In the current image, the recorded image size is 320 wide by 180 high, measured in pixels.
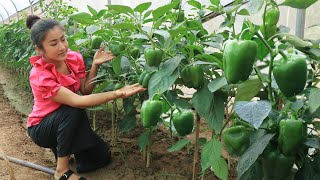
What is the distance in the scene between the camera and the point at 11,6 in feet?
40.4

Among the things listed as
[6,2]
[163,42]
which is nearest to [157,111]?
[163,42]

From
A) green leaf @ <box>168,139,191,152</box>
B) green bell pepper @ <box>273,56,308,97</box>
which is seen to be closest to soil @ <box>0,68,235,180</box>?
green leaf @ <box>168,139,191,152</box>

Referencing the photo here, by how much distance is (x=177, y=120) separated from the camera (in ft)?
4.33

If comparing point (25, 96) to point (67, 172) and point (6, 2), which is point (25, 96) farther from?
point (6, 2)

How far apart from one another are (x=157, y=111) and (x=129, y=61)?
24.3 inches

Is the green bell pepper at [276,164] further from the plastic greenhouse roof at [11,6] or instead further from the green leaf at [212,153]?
the plastic greenhouse roof at [11,6]

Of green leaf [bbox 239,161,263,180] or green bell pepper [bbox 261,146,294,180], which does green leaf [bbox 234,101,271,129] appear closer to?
green bell pepper [bbox 261,146,294,180]

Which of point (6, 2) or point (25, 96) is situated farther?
point (6, 2)

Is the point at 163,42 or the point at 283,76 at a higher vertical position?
the point at 283,76

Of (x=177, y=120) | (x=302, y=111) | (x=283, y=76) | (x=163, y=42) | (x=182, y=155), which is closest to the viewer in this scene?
(x=283, y=76)

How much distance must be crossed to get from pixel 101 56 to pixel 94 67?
0.30ft

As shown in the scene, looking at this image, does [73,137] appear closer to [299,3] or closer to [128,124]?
[128,124]

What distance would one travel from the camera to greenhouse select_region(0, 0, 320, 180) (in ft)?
3.29

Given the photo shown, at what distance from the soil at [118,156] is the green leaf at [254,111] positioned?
1.11 meters
